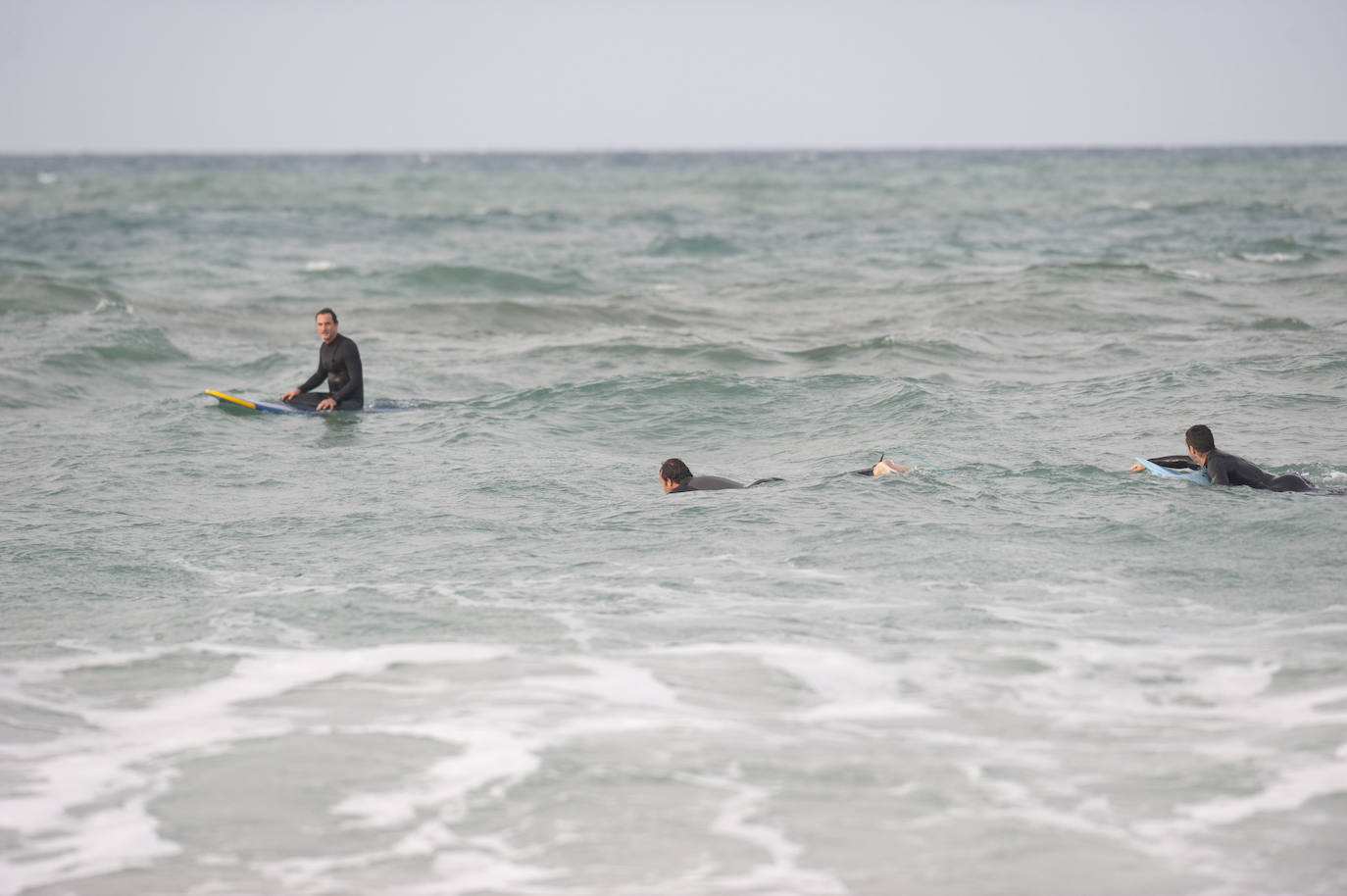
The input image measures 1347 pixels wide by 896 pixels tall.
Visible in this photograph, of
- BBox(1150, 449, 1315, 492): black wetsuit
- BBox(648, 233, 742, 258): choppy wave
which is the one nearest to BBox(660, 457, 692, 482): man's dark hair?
BBox(1150, 449, 1315, 492): black wetsuit

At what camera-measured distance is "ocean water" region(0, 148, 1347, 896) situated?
6625 mm

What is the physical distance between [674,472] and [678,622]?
10.7ft

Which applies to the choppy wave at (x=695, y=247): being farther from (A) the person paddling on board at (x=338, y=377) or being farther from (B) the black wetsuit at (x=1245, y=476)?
(B) the black wetsuit at (x=1245, y=476)

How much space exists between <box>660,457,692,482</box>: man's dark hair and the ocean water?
1.32 feet

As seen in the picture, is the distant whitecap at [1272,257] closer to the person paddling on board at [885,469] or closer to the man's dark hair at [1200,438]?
the man's dark hair at [1200,438]

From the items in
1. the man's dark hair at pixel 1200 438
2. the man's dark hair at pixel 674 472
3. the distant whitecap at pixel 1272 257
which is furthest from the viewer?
the distant whitecap at pixel 1272 257

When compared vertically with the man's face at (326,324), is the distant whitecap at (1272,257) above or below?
above

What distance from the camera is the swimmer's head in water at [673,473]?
12.5 metres

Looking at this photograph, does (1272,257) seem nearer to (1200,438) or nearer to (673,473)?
(1200,438)

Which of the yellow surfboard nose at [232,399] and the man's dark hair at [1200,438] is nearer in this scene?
the man's dark hair at [1200,438]

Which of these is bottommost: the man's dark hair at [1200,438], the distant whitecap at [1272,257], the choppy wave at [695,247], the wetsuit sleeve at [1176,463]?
the wetsuit sleeve at [1176,463]

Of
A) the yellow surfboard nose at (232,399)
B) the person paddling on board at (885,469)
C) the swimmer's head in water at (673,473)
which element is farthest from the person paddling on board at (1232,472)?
the yellow surfboard nose at (232,399)

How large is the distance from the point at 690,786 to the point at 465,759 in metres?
1.31

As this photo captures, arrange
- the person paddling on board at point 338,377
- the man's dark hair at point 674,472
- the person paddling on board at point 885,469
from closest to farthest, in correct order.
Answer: the man's dark hair at point 674,472 → the person paddling on board at point 885,469 → the person paddling on board at point 338,377
